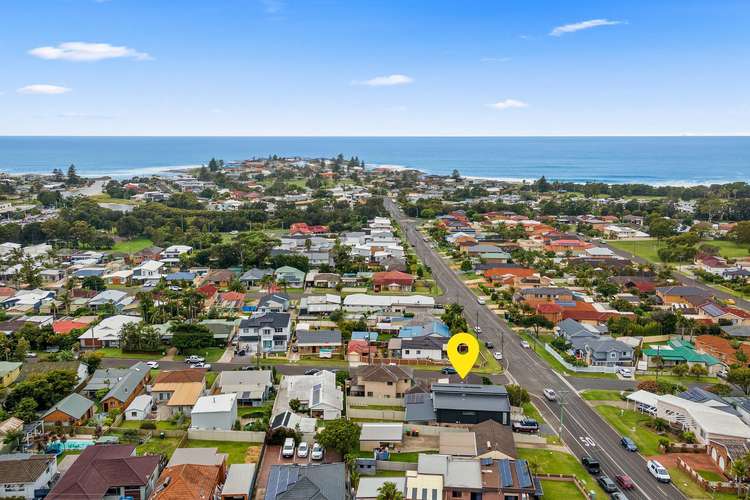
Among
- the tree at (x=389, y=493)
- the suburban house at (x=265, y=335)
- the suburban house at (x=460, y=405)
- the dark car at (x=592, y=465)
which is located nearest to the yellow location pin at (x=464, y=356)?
the suburban house at (x=460, y=405)

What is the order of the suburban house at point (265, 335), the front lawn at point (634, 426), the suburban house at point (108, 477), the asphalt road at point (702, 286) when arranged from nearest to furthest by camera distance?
the suburban house at point (108, 477) < the front lawn at point (634, 426) < the suburban house at point (265, 335) < the asphalt road at point (702, 286)

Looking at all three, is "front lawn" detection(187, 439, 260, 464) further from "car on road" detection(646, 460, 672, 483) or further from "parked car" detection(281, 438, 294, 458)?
"car on road" detection(646, 460, 672, 483)

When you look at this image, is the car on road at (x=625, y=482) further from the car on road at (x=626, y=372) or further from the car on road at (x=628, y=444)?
the car on road at (x=626, y=372)

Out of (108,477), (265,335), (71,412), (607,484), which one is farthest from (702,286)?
(71,412)

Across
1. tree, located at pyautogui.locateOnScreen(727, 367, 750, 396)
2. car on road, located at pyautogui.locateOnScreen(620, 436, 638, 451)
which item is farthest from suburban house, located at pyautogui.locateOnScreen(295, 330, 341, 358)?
tree, located at pyautogui.locateOnScreen(727, 367, 750, 396)

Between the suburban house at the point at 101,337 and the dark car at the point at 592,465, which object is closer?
the dark car at the point at 592,465
